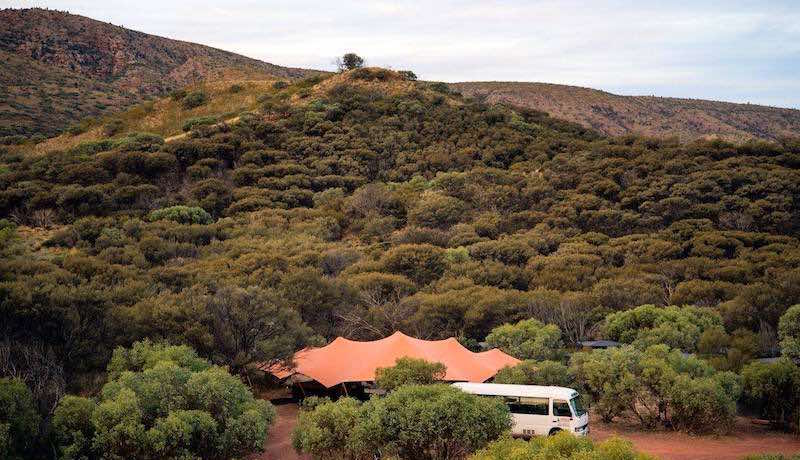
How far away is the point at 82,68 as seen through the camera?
3703 inches

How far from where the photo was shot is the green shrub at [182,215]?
1960 inches

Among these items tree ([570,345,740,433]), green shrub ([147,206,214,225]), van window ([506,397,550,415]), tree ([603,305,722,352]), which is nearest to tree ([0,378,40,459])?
van window ([506,397,550,415])

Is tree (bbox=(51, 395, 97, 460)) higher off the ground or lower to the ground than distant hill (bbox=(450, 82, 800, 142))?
lower

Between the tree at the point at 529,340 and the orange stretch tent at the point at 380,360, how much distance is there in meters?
1.35

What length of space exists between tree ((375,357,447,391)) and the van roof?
1144mm

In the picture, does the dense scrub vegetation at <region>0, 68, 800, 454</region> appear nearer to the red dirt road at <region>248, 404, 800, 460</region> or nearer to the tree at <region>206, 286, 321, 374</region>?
the tree at <region>206, 286, 321, 374</region>

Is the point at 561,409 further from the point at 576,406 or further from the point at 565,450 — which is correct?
the point at 565,450

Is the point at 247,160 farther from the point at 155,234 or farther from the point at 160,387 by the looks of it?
the point at 160,387

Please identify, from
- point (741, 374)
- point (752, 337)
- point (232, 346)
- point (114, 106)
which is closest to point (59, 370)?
point (232, 346)

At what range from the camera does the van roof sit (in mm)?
19406

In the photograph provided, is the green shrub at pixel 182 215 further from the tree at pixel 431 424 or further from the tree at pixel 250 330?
the tree at pixel 431 424

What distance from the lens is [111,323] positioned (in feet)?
74.5

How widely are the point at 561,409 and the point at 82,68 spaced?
87.7m

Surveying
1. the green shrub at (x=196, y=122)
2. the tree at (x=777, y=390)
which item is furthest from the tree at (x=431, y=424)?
the green shrub at (x=196, y=122)
